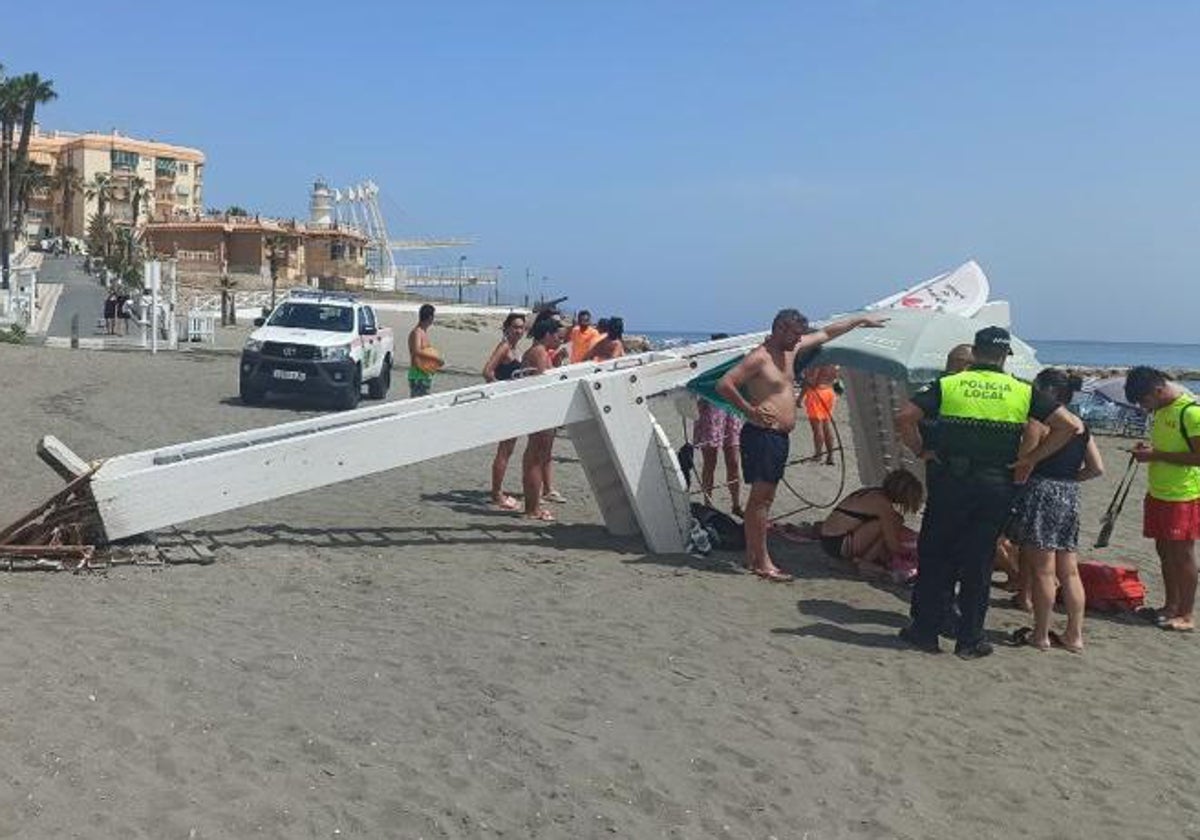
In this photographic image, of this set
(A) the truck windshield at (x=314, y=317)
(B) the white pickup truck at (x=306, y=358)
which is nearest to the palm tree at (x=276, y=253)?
(A) the truck windshield at (x=314, y=317)

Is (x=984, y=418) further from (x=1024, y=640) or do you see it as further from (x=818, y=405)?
(x=818, y=405)

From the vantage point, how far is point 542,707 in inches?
210

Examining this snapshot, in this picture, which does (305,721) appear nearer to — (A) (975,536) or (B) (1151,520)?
(A) (975,536)

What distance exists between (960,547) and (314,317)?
51.6ft

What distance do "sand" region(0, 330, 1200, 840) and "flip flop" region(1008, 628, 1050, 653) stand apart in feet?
0.35

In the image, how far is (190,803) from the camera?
163 inches

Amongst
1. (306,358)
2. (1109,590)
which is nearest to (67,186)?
(306,358)

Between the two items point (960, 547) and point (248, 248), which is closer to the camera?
point (960, 547)

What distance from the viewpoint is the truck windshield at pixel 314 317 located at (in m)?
20.3

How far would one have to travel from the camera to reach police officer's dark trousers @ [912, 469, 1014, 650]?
257 inches

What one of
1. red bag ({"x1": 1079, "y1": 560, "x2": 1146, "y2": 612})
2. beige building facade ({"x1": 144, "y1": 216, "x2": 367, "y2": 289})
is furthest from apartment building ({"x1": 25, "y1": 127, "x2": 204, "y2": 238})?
red bag ({"x1": 1079, "y1": 560, "x2": 1146, "y2": 612})

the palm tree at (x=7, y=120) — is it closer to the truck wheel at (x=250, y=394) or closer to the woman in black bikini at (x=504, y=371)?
the truck wheel at (x=250, y=394)

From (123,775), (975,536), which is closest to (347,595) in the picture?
(123,775)

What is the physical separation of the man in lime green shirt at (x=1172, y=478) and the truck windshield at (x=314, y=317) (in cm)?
1493
